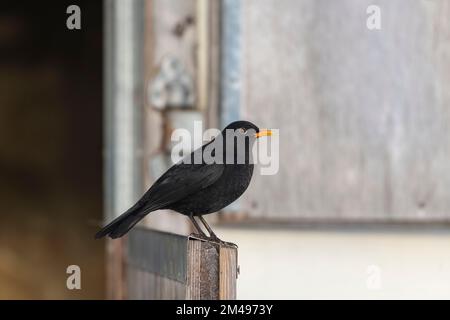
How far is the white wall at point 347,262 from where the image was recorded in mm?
2559

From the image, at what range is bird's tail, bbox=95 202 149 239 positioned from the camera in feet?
5.78

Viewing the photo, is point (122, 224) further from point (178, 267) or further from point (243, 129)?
point (243, 129)

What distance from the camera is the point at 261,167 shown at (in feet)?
8.16

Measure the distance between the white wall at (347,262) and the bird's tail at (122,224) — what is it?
2.47ft

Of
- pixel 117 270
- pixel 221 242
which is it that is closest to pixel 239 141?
pixel 221 242

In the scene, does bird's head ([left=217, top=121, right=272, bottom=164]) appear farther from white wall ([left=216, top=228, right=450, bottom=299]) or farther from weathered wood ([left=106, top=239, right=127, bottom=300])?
weathered wood ([left=106, top=239, right=127, bottom=300])

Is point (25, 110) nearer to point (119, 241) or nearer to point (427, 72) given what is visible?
point (119, 241)

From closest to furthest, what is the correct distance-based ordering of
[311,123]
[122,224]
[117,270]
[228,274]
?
[228,274], [122,224], [311,123], [117,270]

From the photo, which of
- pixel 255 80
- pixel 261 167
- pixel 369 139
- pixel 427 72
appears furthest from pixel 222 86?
pixel 427 72

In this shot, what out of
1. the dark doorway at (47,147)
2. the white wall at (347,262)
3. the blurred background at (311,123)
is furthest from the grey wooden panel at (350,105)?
the dark doorway at (47,147)

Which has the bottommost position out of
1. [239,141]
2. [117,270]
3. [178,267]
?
[117,270]

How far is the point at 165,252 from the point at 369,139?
0.88 meters

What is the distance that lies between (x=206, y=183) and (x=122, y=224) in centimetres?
22

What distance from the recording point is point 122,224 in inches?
70.9
